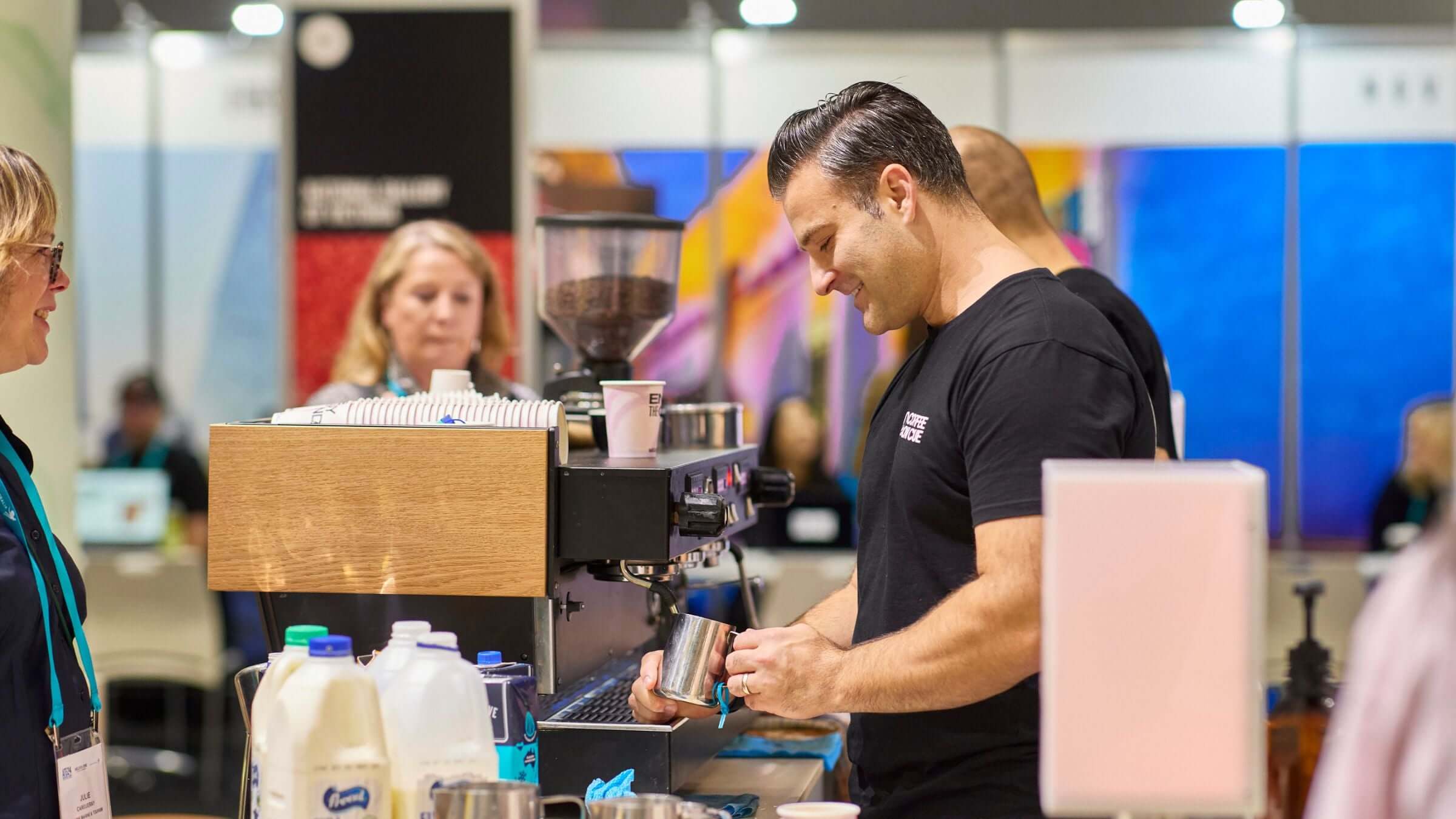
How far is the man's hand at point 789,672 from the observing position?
1.75m

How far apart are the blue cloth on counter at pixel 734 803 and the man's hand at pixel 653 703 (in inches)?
4.6

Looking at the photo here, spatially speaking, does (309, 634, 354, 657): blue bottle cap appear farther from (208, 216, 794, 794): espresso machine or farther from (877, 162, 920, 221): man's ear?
(877, 162, 920, 221): man's ear

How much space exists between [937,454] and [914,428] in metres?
0.06

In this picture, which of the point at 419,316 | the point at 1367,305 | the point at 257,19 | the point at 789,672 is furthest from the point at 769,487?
the point at 257,19

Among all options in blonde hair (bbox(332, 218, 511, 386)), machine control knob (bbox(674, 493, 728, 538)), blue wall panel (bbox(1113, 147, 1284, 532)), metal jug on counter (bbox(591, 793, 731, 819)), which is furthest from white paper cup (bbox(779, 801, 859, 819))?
blue wall panel (bbox(1113, 147, 1284, 532))

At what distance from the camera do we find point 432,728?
1.48m

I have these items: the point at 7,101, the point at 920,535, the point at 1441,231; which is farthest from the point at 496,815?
the point at 1441,231

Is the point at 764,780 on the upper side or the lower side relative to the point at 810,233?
lower

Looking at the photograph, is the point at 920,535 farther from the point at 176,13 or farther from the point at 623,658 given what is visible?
the point at 176,13

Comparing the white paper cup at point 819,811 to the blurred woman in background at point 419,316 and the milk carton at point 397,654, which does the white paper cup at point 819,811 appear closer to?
the milk carton at point 397,654

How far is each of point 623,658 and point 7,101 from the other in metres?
1.75

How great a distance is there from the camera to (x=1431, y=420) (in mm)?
5695

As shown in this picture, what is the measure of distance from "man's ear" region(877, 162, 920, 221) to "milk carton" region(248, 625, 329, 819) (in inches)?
34.5

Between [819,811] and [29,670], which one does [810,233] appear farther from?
[29,670]
